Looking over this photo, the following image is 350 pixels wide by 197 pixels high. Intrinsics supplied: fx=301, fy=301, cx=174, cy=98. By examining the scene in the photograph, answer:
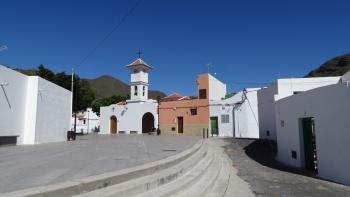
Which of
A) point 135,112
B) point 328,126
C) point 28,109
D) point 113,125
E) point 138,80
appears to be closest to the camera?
point 328,126

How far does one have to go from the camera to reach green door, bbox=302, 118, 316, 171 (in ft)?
42.4

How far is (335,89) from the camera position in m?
10.4

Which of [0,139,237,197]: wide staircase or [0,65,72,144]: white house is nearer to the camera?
[0,139,237,197]: wide staircase

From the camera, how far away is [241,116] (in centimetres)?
2928

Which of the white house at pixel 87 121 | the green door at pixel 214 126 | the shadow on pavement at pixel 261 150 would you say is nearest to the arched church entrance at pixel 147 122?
the green door at pixel 214 126

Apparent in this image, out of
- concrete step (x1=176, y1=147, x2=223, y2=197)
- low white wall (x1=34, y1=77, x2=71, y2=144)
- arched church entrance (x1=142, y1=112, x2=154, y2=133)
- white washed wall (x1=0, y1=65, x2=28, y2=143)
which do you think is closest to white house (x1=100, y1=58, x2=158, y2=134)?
arched church entrance (x1=142, y1=112, x2=154, y2=133)

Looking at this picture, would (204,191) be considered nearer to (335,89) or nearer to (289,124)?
(335,89)

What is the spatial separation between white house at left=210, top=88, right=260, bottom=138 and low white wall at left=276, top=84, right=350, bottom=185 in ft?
48.6

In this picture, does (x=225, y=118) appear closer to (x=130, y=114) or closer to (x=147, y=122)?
(x=147, y=122)

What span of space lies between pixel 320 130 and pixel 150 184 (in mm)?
8149

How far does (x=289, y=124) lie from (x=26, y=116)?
14.0 metres

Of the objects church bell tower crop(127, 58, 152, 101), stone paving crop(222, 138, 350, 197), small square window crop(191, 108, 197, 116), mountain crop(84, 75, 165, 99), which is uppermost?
mountain crop(84, 75, 165, 99)

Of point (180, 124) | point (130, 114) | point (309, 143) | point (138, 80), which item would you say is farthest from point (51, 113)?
point (138, 80)

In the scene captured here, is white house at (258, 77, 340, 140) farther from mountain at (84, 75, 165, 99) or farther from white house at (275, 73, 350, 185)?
mountain at (84, 75, 165, 99)
